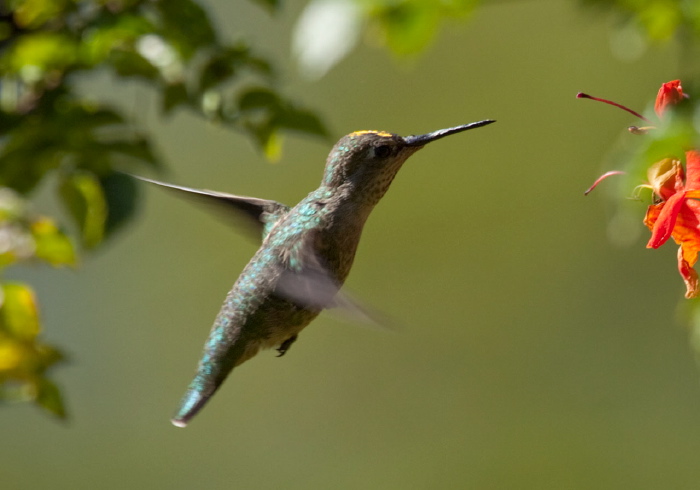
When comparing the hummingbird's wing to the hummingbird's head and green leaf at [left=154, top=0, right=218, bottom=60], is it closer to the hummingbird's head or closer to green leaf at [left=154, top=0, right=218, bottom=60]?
the hummingbird's head

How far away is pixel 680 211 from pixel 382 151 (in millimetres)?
375

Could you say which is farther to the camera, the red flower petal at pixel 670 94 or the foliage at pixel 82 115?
the foliage at pixel 82 115

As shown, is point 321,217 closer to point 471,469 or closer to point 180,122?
point 180,122

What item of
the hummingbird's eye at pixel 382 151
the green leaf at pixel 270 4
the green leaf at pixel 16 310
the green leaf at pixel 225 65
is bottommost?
the green leaf at pixel 16 310

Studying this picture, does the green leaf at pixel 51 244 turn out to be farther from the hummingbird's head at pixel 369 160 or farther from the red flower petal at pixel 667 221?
the red flower petal at pixel 667 221

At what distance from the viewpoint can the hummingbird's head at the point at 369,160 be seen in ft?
3.57

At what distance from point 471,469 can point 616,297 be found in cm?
148

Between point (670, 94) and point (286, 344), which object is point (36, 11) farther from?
point (670, 94)

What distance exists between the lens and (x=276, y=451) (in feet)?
18.1

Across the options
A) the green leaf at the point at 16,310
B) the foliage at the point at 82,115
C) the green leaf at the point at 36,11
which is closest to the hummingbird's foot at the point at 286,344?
the foliage at the point at 82,115

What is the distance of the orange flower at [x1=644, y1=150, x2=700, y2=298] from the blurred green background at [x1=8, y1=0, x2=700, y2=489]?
3.97m

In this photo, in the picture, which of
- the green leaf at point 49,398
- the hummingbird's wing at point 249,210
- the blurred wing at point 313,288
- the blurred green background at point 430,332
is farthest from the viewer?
the blurred green background at point 430,332

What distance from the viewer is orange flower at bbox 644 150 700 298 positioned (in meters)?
0.85

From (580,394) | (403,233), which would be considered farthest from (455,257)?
(580,394)
